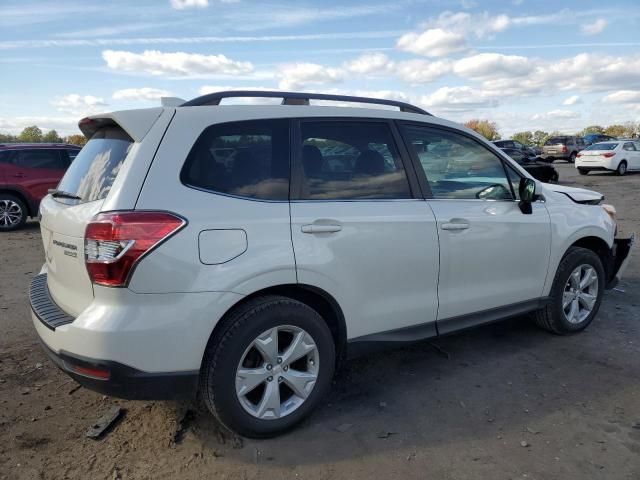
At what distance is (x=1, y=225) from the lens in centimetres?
1084

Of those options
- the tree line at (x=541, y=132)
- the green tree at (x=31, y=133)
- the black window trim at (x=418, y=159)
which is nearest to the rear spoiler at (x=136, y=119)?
the black window trim at (x=418, y=159)

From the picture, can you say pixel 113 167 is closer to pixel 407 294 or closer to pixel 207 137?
pixel 207 137

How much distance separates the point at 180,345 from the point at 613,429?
2.51 metres

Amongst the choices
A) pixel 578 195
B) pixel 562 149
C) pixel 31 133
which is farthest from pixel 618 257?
pixel 31 133

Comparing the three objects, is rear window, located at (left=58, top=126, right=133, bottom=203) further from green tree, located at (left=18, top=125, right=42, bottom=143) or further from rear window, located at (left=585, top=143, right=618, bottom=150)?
green tree, located at (left=18, top=125, right=42, bottom=143)

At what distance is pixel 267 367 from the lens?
113 inches

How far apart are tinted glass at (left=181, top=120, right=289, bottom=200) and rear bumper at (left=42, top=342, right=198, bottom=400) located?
38.0 inches

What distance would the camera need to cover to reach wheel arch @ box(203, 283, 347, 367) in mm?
2732

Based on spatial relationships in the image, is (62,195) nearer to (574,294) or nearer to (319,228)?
(319,228)

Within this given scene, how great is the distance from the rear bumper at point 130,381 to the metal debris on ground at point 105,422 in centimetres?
54

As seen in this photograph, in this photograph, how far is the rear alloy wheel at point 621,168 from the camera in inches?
885

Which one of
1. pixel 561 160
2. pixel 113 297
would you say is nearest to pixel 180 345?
pixel 113 297

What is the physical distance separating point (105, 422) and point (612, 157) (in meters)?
23.8

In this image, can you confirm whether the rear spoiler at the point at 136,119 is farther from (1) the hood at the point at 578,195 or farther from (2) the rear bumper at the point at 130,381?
(1) the hood at the point at 578,195
